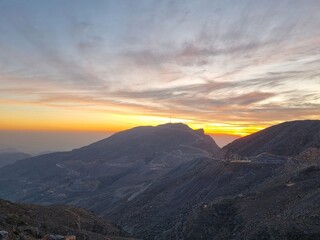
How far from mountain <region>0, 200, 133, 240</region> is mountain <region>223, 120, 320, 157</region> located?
72.1 meters

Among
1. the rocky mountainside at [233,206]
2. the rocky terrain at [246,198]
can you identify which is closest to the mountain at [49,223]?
the rocky mountainside at [233,206]

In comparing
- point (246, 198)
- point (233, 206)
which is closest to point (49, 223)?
point (233, 206)

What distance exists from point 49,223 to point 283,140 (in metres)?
94.2

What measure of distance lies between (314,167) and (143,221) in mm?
43660

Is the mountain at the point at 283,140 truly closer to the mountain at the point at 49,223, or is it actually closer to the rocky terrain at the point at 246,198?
the rocky terrain at the point at 246,198

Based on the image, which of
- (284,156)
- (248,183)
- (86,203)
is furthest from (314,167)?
(86,203)

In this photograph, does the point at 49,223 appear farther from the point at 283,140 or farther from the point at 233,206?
the point at 283,140

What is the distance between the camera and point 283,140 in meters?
123

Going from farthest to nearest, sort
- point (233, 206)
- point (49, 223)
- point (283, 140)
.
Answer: point (283, 140)
point (233, 206)
point (49, 223)

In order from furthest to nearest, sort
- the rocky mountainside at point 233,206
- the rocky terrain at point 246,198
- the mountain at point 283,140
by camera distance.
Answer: the mountain at point 283,140 → the rocky terrain at point 246,198 → the rocky mountainside at point 233,206

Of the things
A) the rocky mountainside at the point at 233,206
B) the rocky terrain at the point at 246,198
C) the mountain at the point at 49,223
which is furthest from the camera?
the rocky terrain at the point at 246,198

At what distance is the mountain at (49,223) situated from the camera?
118 feet

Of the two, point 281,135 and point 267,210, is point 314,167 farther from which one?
point 281,135

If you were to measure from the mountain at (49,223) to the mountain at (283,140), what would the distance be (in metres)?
72.1
